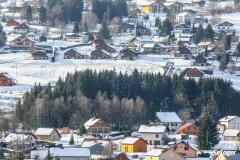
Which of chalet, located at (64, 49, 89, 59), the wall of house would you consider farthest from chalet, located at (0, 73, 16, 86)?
the wall of house

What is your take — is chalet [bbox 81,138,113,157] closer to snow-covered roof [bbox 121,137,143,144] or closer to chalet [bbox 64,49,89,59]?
snow-covered roof [bbox 121,137,143,144]

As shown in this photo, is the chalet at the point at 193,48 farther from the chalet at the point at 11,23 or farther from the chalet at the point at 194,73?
the chalet at the point at 11,23

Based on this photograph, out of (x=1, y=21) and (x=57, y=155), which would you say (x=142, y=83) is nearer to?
(x=57, y=155)

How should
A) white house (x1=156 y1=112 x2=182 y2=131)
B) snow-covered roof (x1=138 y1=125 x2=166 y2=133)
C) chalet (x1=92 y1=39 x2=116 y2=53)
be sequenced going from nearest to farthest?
snow-covered roof (x1=138 y1=125 x2=166 y2=133)
white house (x1=156 y1=112 x2=182 y2=131)
chalet (x1=92 y1=39 x2=116 y2=53)

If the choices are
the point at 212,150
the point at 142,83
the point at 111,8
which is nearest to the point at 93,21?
the point at 111,8

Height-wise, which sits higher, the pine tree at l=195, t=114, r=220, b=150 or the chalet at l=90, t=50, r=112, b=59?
the chalet at l=90, t=50, r=112, b=59

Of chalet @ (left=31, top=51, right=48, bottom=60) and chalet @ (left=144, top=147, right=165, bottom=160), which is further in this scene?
chalet @ (left=31, top=51, right=48, bottom=60)

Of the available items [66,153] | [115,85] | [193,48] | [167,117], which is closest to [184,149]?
[66,153]
